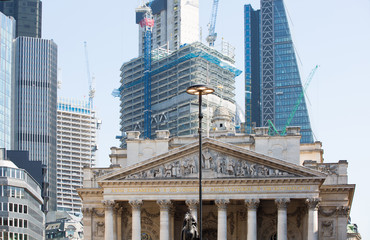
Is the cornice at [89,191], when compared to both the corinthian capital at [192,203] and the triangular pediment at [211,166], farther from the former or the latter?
the corinthian capital at [192,203]

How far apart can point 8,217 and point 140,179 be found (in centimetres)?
4677

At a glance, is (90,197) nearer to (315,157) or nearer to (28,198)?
(315,157)

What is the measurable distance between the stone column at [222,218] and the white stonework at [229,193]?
106 millimetres

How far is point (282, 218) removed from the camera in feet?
312

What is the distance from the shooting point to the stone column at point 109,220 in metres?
97.8

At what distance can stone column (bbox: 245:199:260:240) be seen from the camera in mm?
95125

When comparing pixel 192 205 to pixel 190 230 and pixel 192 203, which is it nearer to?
pixel 192 203

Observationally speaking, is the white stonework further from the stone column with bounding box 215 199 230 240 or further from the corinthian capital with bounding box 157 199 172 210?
the stone column with bounding box 215 199 230 240

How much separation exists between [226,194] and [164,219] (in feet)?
23.6

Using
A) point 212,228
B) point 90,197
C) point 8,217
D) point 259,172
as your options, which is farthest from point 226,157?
point 8,217

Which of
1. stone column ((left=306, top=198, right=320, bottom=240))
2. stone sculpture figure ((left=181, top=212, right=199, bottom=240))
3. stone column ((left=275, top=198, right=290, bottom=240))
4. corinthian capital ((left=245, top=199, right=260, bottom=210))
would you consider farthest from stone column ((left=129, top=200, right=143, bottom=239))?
stone sculpture figure ((left=181, top=212, right=199, bottom=240))

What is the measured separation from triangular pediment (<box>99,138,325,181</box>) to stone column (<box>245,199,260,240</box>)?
9.09 ft

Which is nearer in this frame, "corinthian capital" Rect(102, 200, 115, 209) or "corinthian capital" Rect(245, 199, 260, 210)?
"corinthian capital" Rect(245, 199, 260, 210)

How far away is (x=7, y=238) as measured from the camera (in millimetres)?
137750
